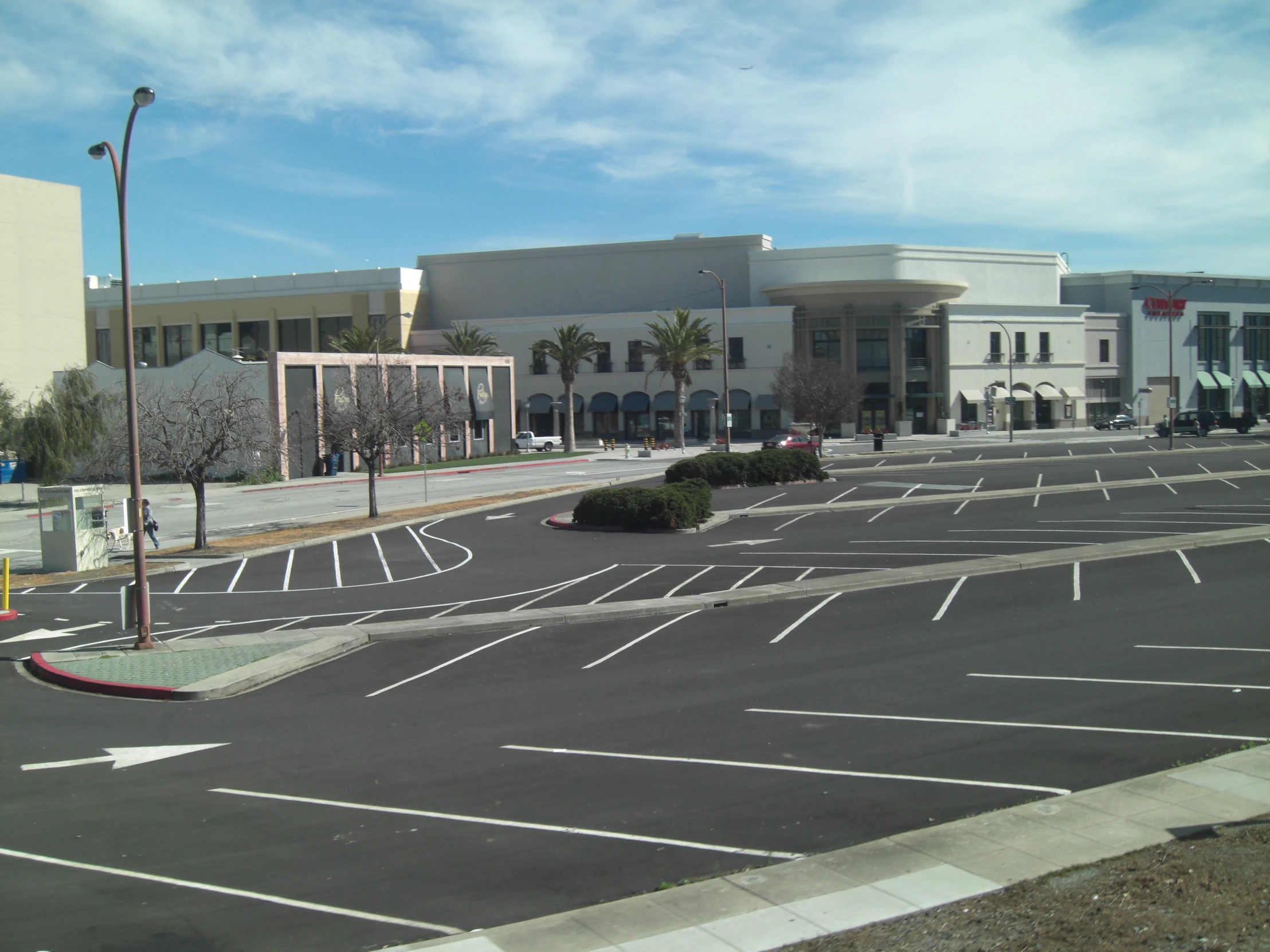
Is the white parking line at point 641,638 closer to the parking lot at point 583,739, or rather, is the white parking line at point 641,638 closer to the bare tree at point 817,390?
the parking lot at point 583,739

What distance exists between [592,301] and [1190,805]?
90.3 m

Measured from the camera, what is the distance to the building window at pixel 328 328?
92438 mm

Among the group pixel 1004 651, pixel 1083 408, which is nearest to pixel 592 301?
pixel 1083 408

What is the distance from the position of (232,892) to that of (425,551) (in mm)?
20300

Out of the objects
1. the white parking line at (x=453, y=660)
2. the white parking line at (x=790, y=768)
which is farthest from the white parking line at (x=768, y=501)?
the white parking line at (x=790, y=768)

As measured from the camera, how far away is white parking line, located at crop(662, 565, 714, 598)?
19328 millimetres

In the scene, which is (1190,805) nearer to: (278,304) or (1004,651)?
(1004,651)

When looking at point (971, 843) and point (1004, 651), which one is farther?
point (1004, 651)

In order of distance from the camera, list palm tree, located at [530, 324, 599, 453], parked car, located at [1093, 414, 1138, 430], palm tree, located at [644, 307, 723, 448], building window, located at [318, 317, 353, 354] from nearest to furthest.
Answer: palm tree, located at [644, 307, 723, 448]
palm tree, located at [530, 324, 599, 453]
parked car, located at [1093, 414, 1138, 430]
building window, located at [318, 317, 353, 354]

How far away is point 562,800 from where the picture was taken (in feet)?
29.0

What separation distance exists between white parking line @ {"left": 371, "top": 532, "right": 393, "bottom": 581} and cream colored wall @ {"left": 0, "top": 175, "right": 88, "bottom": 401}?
1446 inches

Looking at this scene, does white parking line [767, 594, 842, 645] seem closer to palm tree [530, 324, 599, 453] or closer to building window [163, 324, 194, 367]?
palm tree [530, 324, 599, 453]

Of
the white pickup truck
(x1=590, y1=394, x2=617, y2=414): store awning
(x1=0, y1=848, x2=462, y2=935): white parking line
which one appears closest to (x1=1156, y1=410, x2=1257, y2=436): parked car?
(x1=590, y1=394, x2=617, y2=414): store awning

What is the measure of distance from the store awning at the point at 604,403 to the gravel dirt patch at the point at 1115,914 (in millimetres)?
82939
